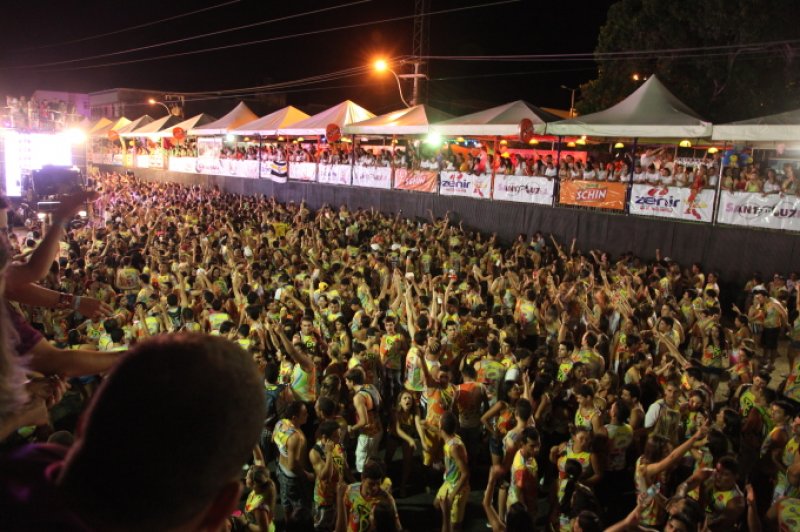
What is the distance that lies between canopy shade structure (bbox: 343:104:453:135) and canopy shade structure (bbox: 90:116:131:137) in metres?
22.8

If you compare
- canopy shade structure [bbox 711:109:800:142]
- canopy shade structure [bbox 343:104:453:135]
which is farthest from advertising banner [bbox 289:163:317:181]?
canopy shade structure [bbox 711:109:800:142]

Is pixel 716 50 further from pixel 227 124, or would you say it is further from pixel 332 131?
pixel 227 124

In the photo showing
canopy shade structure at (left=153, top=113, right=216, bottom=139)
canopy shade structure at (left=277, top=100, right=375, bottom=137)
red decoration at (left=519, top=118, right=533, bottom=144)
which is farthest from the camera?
canopy shade structure at (left=153, top=113, right=216, bottom=139)

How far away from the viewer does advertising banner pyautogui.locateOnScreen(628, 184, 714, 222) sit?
1290 cm

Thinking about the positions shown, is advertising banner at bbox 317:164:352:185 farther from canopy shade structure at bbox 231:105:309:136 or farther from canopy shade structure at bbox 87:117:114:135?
canopy shade structure at bbox 87:117:114:135

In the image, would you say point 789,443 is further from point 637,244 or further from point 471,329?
point 637,244

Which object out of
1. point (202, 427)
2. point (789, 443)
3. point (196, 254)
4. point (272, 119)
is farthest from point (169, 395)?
point (272, 119)

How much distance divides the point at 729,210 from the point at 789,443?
29.1 feet

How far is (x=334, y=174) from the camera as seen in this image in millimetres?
21766

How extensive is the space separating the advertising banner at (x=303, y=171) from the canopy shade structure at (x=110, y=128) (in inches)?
727

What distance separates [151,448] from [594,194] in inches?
585

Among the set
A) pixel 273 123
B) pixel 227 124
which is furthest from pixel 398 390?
pixel 227 124

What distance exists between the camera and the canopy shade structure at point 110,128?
36.8 meters

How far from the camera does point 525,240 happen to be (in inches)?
612
